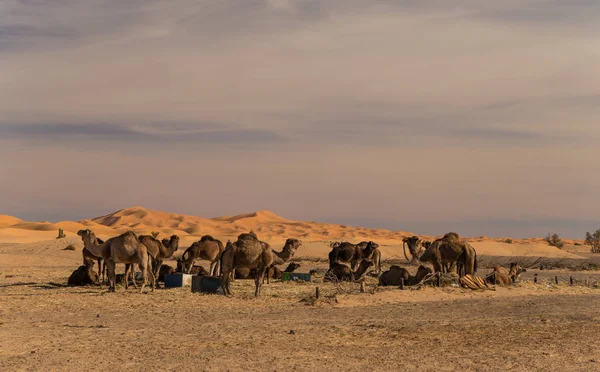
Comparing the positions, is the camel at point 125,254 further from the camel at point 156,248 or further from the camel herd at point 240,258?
the camel at point 156,248

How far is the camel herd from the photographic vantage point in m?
22.9

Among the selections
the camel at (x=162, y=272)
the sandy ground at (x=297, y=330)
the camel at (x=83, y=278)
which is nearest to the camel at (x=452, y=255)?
the sandy ground at (x=297, y=330)

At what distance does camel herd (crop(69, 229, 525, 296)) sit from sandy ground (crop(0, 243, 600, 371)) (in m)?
0.93

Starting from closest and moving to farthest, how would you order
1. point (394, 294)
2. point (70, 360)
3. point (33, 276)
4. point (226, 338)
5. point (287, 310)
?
point (70, 360) → point (226, 338) → point (287, 310) → point (394, 294) → point (33, 276)

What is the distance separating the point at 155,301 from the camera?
20.6m

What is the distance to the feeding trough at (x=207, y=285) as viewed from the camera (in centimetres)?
2309

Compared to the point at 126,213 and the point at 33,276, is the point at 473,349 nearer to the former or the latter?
the point at 33,276

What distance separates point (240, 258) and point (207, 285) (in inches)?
54.2

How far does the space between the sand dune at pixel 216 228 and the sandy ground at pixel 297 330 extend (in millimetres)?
48406

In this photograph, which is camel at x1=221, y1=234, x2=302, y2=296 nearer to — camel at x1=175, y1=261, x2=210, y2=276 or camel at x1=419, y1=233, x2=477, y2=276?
camel at x1=175, y1=261, x2=210, y2=276

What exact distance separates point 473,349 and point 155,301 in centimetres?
1015

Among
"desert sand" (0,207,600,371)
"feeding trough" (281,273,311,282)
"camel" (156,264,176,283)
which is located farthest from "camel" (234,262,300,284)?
"camel" (156,264,176,283)

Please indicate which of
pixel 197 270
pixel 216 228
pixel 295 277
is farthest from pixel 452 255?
pixel 216 228

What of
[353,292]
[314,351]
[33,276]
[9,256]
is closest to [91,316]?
[314,351]
